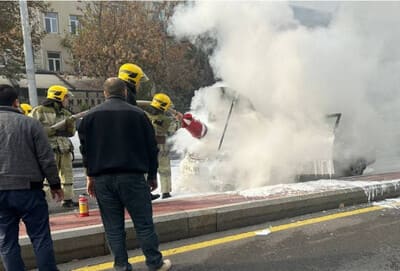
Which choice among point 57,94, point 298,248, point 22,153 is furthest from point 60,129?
point 298,248

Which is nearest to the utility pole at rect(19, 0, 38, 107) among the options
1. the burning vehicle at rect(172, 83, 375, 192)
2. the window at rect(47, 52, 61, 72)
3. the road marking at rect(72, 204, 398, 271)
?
the burning vehicle at rect(172, 83, 375, 192)

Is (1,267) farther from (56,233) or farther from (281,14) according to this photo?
(281,14)

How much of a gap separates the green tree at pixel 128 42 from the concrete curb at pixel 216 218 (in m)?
15.8

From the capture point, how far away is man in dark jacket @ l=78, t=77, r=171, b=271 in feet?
11.0

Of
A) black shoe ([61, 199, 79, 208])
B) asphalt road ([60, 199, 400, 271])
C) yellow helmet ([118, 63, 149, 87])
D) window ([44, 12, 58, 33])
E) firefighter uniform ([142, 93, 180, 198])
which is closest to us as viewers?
asphalt road ([60, 199, 400, 271])

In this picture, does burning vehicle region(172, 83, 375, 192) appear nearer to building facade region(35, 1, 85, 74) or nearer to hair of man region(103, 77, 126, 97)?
hair of man region(103, 77, 126, 97)

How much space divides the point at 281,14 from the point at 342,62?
1.50 metres

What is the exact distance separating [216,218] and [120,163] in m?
1.85

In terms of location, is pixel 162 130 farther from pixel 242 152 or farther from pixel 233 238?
pixel 233 238

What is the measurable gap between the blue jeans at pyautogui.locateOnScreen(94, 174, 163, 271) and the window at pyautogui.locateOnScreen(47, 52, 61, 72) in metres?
29.8

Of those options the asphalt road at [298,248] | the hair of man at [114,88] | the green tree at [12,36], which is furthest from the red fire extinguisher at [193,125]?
the green tree at [12,36]

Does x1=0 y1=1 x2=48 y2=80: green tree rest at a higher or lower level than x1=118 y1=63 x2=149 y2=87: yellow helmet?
higher

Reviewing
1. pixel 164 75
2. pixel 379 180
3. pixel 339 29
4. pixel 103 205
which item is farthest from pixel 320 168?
pixel 164 75

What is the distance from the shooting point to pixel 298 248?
169 inches
